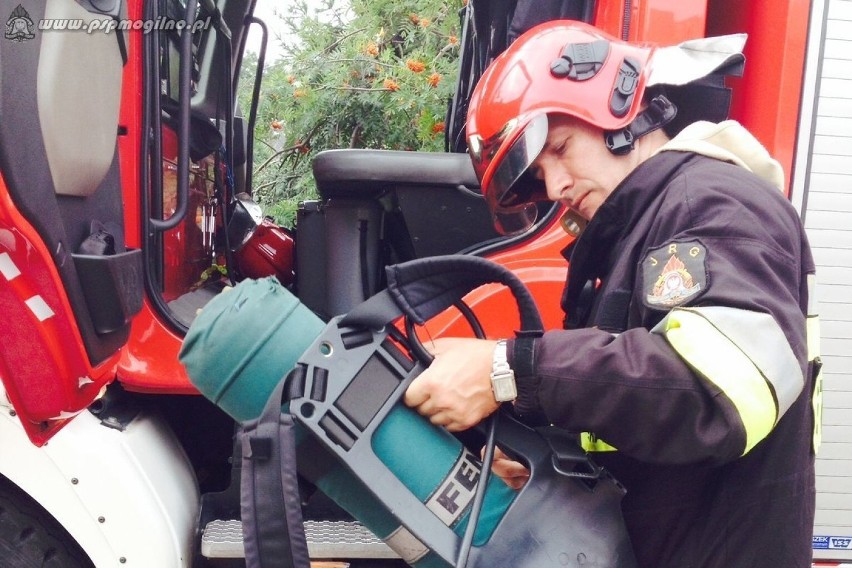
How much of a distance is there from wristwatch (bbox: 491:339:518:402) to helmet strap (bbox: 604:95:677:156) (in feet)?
1.71

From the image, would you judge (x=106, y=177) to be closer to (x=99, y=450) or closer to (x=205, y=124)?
(x=99, y=450)

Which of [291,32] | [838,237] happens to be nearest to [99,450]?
[838,237]

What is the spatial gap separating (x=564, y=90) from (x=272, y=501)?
0.92 m

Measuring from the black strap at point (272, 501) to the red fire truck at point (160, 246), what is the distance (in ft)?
1.76

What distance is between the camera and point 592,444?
1.32 m

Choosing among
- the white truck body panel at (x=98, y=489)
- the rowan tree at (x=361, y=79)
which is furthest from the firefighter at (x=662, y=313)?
the rowan tree at (x=361, y=79)

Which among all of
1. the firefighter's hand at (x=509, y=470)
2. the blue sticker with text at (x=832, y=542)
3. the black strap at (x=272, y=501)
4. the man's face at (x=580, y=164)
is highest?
the man's face at (x=580, y=164)

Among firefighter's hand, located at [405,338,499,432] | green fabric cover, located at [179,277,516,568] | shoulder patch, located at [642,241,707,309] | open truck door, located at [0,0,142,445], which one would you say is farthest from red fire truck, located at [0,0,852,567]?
shoulder patch, located at [642,241,707,309]

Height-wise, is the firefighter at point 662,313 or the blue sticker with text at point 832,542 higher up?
the firefighter at point 662,313

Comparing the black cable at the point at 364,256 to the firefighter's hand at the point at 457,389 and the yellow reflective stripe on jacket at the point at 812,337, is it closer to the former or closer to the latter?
the firefighter's hand at the point at 457,389

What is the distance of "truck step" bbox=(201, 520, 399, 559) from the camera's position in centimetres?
169

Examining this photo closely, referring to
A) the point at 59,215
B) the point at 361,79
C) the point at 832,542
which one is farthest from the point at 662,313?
the point at 361,79

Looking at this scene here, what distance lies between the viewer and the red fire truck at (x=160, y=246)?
1231 millimetres

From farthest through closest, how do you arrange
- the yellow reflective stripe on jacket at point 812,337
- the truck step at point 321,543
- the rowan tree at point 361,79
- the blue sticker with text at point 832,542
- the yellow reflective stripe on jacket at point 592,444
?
the rowan tree at point 361,79
the blue sticker with text at point 832,542
the truck step at point 321,543
the yellow reflective stripe on jacket at point 592,444
the yellow reflective stripe on jacket at point 812,337
